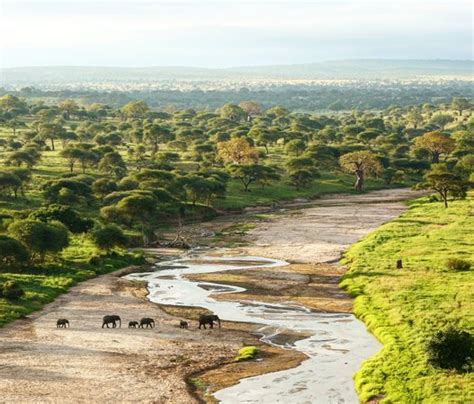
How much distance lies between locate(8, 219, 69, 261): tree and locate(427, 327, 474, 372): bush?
39.8m

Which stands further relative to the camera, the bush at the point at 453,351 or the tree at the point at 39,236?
the tree at the point at 39,236

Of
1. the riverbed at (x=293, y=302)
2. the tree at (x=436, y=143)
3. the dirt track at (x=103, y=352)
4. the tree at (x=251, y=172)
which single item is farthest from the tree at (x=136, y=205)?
the tree at (x=436, y=143)

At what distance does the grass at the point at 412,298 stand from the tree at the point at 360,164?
29.7 meters

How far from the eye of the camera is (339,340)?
48.2 meters

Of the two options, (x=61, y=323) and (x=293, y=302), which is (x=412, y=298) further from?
(x=61, y=323)

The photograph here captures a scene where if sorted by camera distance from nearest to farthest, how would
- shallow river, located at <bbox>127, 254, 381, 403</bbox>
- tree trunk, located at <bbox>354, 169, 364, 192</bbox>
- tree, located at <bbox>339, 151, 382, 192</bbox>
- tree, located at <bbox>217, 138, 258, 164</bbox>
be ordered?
1. shallow river, located at <bbox>127, 254, 381, 403</bbox>
2. tree, located at <bbox>339, 151, 382, 192</bbox>
3. tree trunk, located at <bbox>354, 169, 364, 192</bbox>
4. tree, located at <bbox>217, 138, 258, 164</bbox>

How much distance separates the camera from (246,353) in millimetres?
44781

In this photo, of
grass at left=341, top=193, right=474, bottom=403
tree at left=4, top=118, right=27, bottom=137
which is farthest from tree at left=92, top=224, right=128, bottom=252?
tree at left=4, top=118, right=27, bottom=137

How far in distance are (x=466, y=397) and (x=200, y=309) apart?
82.9 ft

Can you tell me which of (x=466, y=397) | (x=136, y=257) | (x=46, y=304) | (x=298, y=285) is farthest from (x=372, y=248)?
(x=466, y=397)

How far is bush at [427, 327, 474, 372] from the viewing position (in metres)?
39.5

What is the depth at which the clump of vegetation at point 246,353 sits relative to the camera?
44.1 m

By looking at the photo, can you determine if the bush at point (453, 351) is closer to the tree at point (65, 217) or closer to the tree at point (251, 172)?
the tree at point (65, 217)

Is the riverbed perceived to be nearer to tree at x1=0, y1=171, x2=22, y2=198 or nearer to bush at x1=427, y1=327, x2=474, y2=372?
bush at x1=427, y1=327, x2=474, y2=372
